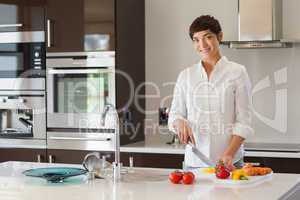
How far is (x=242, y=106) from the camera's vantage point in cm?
325

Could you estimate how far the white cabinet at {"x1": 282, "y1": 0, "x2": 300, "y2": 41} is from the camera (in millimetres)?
4562

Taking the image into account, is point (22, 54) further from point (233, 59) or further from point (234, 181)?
point (234, 181)

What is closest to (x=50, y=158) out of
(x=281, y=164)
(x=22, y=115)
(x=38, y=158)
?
(x=38, y=158)

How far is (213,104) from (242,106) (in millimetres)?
173

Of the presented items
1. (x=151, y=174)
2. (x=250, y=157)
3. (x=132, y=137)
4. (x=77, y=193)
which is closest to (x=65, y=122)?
(x=132, y=137)

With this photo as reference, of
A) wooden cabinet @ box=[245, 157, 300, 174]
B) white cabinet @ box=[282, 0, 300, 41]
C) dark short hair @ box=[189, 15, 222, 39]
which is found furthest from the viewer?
white cabinet @ box=[282, 0, 300, 41]

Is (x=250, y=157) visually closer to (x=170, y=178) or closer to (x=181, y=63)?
(x=181, y=63)

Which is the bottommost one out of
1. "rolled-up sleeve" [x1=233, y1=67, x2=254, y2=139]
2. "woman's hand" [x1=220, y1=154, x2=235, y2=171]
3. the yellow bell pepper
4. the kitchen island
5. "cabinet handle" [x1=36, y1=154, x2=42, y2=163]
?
"cabinet handle" [x1=36, y1=154, x2=42, y2=163]

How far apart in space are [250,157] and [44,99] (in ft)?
5.71

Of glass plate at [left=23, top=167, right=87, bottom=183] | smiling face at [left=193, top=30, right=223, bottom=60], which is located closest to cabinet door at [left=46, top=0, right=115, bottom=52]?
smiling face at [left=193, top=30, right=223, bottom=60]

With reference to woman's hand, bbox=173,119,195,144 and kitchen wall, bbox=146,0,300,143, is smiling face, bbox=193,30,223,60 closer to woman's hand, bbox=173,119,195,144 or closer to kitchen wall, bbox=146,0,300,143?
woman's hand, bbox=173,119,195,144

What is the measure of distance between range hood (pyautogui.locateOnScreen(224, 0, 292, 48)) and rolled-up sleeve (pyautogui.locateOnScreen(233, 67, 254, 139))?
1117 mm

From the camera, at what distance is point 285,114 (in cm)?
465

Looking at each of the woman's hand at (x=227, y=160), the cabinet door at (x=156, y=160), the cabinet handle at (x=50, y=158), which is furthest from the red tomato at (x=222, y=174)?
the cabinet handle at (x=50, y=158)
